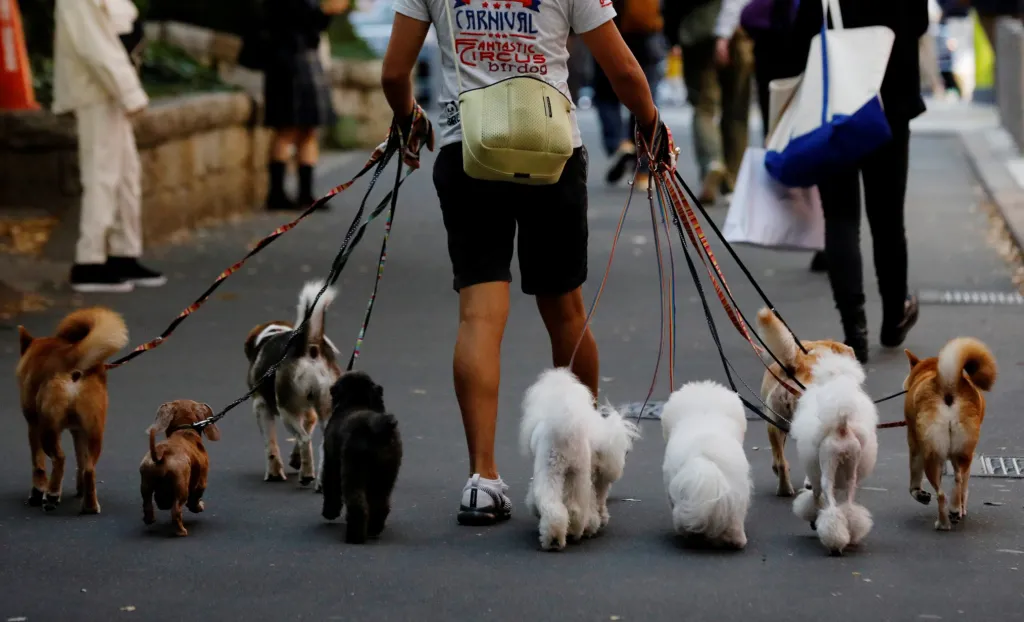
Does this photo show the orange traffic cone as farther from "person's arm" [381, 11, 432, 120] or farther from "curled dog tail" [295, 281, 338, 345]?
"person's arm" [381, 11, 432, 120]

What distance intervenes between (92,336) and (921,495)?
105 inches

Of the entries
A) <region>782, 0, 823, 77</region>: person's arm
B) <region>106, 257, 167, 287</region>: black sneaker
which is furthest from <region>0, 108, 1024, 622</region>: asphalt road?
<region>782, 0, 823, 77</region>: person's arm

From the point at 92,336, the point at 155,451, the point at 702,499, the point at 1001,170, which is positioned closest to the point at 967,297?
the point at 702,499

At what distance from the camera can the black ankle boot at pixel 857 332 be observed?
312 inches

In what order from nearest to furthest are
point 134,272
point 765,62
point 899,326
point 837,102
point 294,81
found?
point 837,102
point 899,326
point 134,272
point 765,62
point 294,81

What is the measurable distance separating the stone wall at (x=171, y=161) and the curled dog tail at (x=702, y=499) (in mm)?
7877

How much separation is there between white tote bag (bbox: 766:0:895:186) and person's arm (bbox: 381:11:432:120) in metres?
2.60

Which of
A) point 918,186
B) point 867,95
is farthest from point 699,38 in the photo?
point 867,95

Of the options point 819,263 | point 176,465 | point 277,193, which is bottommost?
point 277,193

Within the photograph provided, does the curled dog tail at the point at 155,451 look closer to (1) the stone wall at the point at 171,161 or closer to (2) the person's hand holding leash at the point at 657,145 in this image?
(2) the person's hand holding leash at the point at 657,145

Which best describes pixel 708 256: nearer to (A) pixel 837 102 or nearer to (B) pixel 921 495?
(B) pixel 921 495

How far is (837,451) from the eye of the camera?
191 inches

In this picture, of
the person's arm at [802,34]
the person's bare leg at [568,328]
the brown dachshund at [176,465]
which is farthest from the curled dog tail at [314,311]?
the person's arm at [802,34]

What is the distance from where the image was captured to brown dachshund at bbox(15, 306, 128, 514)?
5527mm
